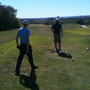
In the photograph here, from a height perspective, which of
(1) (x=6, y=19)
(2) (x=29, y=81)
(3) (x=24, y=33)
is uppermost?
(3) (x=24, y=33)

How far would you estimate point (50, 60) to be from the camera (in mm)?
8984

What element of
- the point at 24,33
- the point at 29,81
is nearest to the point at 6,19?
the point at 24,33

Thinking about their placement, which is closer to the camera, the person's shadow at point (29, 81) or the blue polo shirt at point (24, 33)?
the person's shadow at point (29, 81)

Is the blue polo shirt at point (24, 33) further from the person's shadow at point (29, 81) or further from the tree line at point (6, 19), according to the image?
the tree line at point (6, 19)

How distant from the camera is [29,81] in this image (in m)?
6.12

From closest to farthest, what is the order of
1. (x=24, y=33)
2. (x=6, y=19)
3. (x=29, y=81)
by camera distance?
(x=29, y=81), (x=24, y=33), (x=6, y=19)

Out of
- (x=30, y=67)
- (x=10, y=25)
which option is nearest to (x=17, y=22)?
(x=10, y=25)

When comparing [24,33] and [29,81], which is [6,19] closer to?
[24,33]

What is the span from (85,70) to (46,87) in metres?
2.35

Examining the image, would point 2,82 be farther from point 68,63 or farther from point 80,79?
point 68,63

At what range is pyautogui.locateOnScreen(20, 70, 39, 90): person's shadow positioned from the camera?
570cm

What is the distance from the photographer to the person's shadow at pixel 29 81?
5.70 metres

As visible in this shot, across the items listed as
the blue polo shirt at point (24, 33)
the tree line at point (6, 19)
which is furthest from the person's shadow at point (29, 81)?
the tree line at point (6, 19)

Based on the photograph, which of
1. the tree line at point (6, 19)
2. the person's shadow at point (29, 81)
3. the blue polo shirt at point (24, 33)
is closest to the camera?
the person's shadow at point (29, 81)
